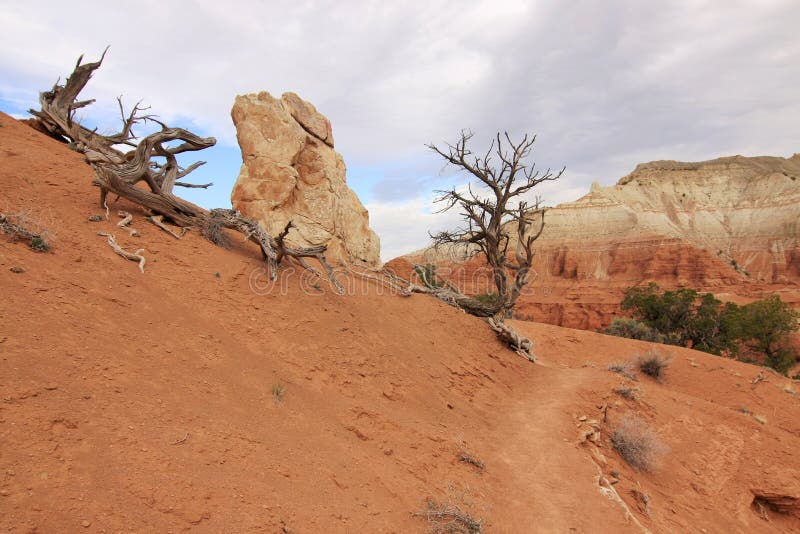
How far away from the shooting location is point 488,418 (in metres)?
6.93

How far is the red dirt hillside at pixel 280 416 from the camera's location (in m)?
2.86

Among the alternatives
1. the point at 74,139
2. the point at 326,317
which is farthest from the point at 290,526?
the point at 74,139

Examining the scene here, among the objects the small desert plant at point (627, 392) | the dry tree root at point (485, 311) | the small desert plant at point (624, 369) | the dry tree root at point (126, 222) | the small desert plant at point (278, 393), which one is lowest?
the small desert plant at point (627, 392)

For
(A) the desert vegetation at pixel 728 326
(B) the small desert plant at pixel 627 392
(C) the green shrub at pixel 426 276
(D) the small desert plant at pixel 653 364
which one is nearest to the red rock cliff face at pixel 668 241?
(A) the desert vegetation at pixel 728 326

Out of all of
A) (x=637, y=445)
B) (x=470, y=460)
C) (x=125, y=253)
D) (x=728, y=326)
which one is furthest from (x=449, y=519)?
(x=728, y=326)

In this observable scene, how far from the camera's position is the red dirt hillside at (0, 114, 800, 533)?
286 centimetres

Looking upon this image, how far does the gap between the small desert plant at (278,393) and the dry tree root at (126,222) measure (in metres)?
3.21

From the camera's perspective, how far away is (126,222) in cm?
620

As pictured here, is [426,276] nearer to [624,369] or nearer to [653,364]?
[624,369]

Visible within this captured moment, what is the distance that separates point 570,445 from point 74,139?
470 inches

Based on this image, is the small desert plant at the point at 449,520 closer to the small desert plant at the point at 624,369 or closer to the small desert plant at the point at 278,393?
the small desert plant at the point at 278,393

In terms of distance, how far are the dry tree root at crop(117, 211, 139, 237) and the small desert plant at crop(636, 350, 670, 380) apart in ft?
36.8

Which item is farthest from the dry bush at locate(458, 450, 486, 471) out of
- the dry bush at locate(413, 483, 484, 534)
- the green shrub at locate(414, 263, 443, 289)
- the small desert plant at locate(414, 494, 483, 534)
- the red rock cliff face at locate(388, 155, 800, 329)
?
the red rock cliff face at locate(388, 155, 800, 329)

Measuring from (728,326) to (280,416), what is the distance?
83.2 feet
